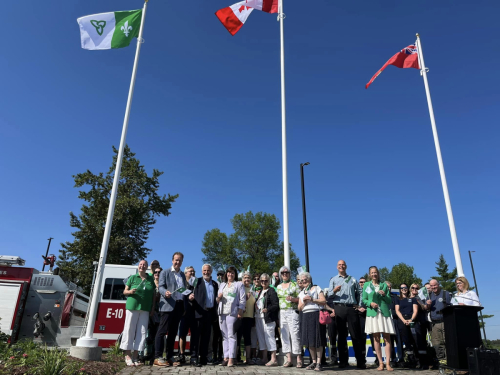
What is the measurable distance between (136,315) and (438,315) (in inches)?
247

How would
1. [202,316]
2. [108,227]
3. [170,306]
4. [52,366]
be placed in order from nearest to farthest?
[52,366] → [170,306] → [202,316] → [108,227]

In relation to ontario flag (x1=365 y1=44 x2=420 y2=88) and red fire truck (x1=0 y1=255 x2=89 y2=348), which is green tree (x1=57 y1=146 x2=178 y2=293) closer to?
red fire truck (x1=0 y1=255 x2=89 y2=348)

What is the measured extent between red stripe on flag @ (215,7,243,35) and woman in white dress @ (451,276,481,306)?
960 centimetres

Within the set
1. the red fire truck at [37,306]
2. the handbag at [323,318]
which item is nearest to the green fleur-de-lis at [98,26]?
the red fire truck at [37,306]

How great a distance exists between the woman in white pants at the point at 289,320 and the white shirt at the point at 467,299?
124 inches

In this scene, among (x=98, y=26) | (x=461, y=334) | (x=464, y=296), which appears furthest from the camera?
(x=98, y=26)

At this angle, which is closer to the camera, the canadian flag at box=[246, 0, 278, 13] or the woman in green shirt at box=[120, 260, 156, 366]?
the woman in green shirt at box=[120, 260, 156, 366]

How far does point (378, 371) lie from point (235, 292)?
3.02 meters

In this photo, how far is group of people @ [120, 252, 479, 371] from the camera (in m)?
6.45

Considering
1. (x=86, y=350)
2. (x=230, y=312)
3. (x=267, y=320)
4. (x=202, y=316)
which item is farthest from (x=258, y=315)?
(x=86, y=350)

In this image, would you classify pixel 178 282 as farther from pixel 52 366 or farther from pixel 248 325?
pixel 52 366

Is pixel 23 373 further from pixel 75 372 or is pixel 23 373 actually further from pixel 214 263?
pixel 214 263

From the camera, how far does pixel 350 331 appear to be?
6863mm

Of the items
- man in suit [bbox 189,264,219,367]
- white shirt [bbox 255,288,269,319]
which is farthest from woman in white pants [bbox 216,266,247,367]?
white shirt [bbox 255,288,269,319]
